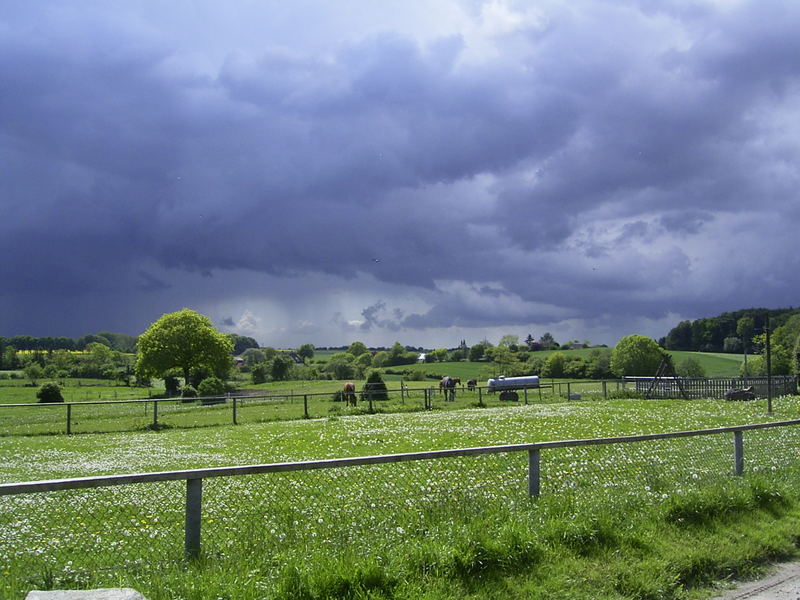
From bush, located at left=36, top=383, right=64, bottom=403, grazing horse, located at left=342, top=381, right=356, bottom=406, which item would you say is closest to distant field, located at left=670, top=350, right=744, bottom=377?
grazing horse, located at left=342, top=381, right=356, bottom=406

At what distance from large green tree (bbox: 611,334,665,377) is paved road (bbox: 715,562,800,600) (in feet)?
393

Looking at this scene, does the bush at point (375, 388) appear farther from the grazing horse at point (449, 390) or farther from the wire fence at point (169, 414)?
the grazing horse at point (449, 390)

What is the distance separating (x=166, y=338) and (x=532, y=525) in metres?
83.8

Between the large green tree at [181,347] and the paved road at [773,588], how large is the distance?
277 feet

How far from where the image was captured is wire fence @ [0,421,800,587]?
18.3 feet

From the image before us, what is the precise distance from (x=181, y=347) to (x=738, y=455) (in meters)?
82.2

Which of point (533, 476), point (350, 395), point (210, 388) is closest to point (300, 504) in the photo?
point (533, 476)

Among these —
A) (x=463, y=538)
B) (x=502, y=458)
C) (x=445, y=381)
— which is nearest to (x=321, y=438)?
(x=502, y=458)

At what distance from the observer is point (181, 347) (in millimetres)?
84688

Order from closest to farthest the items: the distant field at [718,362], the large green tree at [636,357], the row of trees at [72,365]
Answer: the row of trees at [72,365], the distant field at [718,362], the large green tree at [636,357]

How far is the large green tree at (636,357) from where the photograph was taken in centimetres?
12281

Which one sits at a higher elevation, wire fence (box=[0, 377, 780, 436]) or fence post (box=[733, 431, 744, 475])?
fence post (box=[733, 431, 744, 475])

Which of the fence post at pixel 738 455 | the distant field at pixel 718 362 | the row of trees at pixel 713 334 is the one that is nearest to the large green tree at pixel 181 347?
the distant field at pixel 718 362

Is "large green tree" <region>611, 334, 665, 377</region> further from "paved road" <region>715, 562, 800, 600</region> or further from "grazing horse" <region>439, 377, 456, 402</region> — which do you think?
"paved road" <region>715, 562, 800, 600</region>
